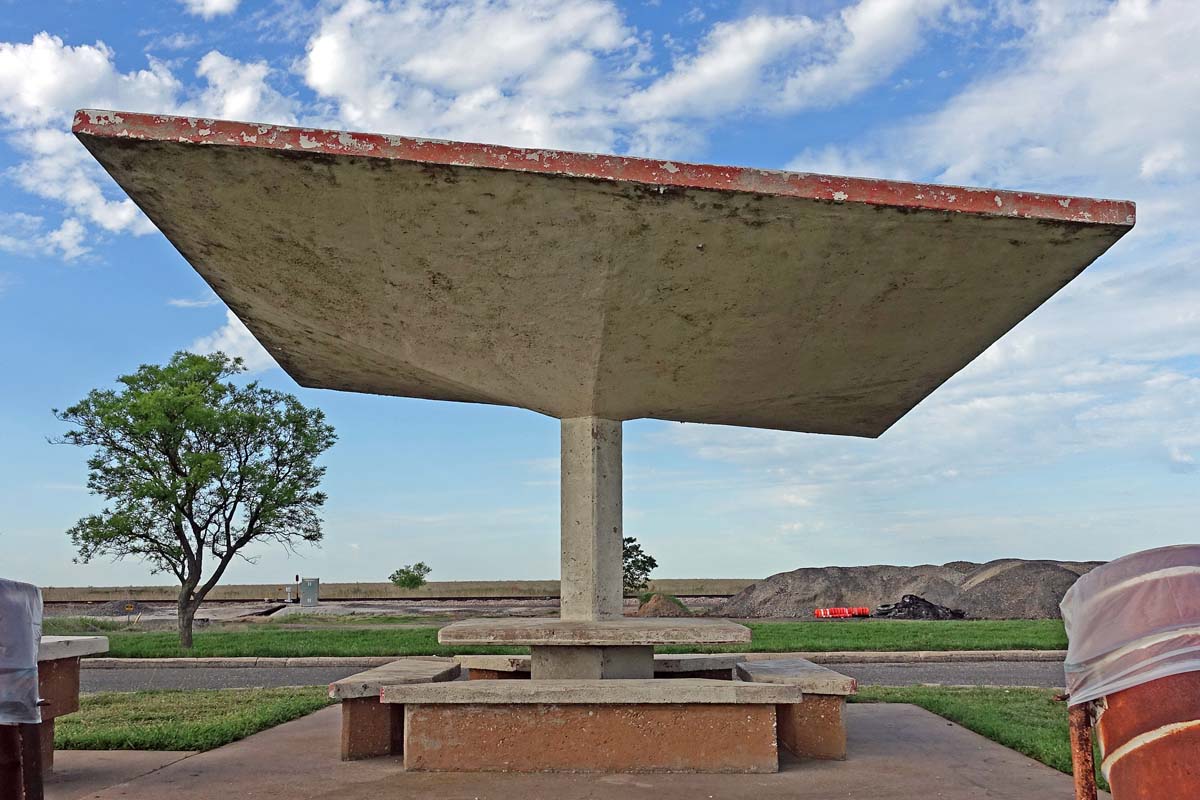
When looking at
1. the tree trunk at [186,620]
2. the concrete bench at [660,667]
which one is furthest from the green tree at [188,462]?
the concrete bench at [660,667]

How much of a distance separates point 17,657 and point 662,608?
23.3 metres

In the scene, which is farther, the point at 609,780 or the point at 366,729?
the point at 366,729

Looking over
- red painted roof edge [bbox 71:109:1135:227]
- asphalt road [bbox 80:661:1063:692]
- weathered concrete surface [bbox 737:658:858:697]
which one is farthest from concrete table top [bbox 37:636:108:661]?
asphalt road [bbox 80:661:1063:692]

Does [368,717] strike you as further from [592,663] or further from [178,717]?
[178,717]

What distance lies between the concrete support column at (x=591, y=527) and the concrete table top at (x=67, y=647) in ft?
11.2

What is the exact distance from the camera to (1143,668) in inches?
88.3

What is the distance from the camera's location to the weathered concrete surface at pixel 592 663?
724cm

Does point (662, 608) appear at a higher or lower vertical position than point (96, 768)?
lower

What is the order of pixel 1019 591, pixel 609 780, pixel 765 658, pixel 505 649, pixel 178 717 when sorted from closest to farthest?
pixel 609 780 < pixel 178 717 < pixel 765 658 < pixel 505 649 < pixel 1019 591

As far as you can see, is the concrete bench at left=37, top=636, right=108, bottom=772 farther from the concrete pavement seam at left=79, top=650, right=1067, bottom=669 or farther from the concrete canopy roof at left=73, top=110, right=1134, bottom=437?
the concrete pavement seam at left=79, top=650, right=1067, bottom=669

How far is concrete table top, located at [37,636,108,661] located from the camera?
251 inches

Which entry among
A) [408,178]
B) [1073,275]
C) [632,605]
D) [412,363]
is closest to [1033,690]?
[1073,275]

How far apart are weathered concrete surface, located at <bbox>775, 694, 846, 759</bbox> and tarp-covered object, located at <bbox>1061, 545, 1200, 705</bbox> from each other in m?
4.57

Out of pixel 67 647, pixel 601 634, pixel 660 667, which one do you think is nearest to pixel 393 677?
pixel 601 634
